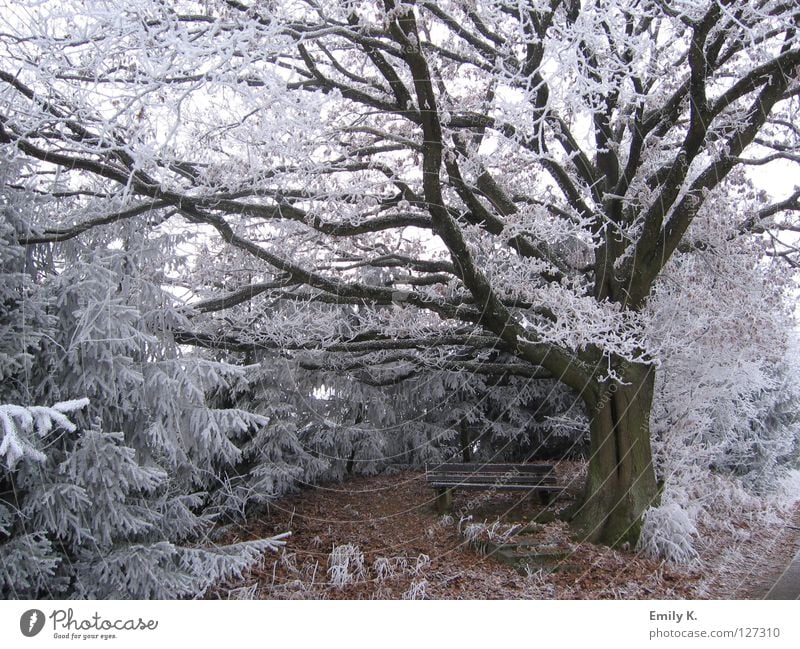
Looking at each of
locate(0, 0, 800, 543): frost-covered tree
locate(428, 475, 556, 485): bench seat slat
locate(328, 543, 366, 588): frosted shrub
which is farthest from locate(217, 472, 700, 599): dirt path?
locate(0, 0, 800, 543): frost-covered tree

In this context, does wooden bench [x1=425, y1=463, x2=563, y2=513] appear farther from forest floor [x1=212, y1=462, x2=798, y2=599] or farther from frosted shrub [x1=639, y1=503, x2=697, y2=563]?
frosted shrub [x1=639, y1=503, x2=697, y2=563]

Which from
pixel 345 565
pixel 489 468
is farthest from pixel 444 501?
pixel 345 565

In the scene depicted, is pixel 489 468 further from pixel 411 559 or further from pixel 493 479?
pixel 411 559

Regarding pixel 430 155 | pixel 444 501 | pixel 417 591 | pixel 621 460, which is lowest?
pixel 417 591

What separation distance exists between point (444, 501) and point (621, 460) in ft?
3.16

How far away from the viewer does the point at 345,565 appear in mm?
2443

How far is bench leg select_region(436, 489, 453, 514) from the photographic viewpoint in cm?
311

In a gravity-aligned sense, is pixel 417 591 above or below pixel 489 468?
below

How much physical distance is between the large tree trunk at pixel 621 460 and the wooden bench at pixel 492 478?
0.41 meters

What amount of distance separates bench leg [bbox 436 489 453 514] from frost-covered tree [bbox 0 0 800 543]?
698 mm

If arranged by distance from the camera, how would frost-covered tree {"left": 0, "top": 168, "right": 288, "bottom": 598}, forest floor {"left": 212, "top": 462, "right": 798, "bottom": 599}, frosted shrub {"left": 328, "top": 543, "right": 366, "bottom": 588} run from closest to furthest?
frost-covered tree {"left": 0, "top": 168, "right": 288, "bottom": 598}, forest floor {"left": 212, "top": 462, "right": 798, "bottom": 599}, frosted shrub {"left": 328, "top": 543, "right": 366, "bottom": 588}

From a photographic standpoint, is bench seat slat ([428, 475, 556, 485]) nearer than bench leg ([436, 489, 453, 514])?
No

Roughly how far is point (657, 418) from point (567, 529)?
811 millimetres

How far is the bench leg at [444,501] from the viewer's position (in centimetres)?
311
